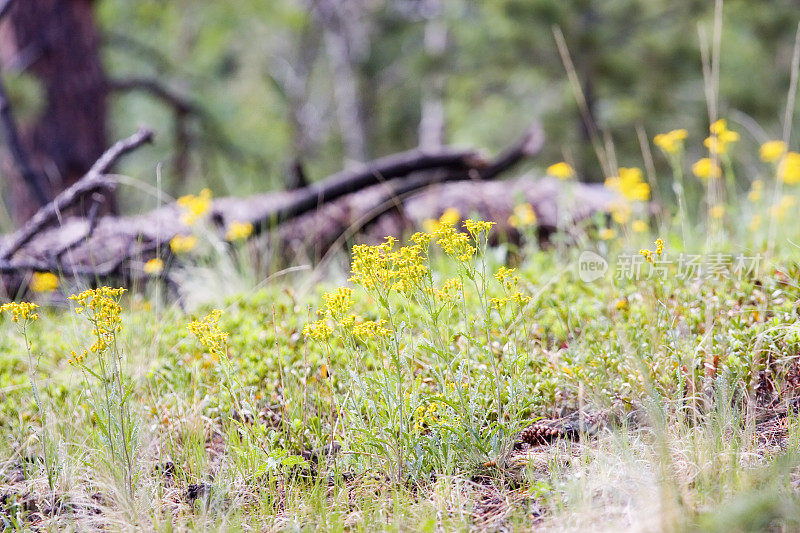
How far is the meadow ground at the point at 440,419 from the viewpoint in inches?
64.1

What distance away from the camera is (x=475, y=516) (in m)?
1.66

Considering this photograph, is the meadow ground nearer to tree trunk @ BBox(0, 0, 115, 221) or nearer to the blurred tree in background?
the blurred tree in background

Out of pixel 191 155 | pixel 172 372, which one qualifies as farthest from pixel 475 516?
pixel 191 155

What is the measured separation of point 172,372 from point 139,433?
1.54 feet

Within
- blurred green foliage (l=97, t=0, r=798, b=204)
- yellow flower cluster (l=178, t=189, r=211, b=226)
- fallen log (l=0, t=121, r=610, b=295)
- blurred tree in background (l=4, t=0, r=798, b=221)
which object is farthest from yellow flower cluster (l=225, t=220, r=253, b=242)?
blurred green foliage (l=97, t=0, r=798, b=204)

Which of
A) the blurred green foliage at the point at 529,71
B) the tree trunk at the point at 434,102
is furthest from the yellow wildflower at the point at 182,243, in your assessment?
the tree trunk at the point at 434,102

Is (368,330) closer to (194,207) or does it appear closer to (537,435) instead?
(537,435)

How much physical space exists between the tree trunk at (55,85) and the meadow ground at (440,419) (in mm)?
3382

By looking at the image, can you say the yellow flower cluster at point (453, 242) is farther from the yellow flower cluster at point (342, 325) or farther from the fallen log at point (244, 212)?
the fallen log at point (244, 212)

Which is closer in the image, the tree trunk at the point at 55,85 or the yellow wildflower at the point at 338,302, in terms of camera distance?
the yellow wildflower at the point at 338,302

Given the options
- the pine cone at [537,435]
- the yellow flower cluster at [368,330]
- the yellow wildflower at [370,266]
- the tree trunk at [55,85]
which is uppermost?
the tree trunk at [55,85]

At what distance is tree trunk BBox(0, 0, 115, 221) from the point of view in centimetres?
530

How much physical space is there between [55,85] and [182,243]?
2615 millimetres

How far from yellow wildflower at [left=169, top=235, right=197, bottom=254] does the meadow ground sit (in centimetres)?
128
